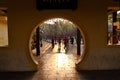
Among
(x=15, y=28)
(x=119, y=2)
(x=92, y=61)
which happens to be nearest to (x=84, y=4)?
(x=119, y=2)

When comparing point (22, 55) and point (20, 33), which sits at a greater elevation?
point (20, 33)

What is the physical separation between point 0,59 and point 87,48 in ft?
10.4

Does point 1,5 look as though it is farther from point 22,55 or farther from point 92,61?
point 92,61

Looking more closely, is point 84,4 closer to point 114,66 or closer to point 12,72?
point 114,66

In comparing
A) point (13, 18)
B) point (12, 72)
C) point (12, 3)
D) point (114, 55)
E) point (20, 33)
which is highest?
point (12, 3)

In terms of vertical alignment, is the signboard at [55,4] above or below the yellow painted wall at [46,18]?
above

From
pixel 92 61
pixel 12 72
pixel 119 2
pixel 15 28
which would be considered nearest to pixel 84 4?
pixel 119 2

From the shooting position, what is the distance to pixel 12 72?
823cm

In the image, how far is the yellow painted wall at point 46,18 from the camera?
827 centimetres

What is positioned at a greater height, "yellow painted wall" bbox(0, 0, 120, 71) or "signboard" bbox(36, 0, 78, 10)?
"signboard" bbox(36, 0, 78, 10)

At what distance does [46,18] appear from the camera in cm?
830

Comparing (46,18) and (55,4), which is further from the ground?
(55,4)

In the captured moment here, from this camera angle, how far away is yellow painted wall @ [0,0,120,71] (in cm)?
827

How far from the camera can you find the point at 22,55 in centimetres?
836
